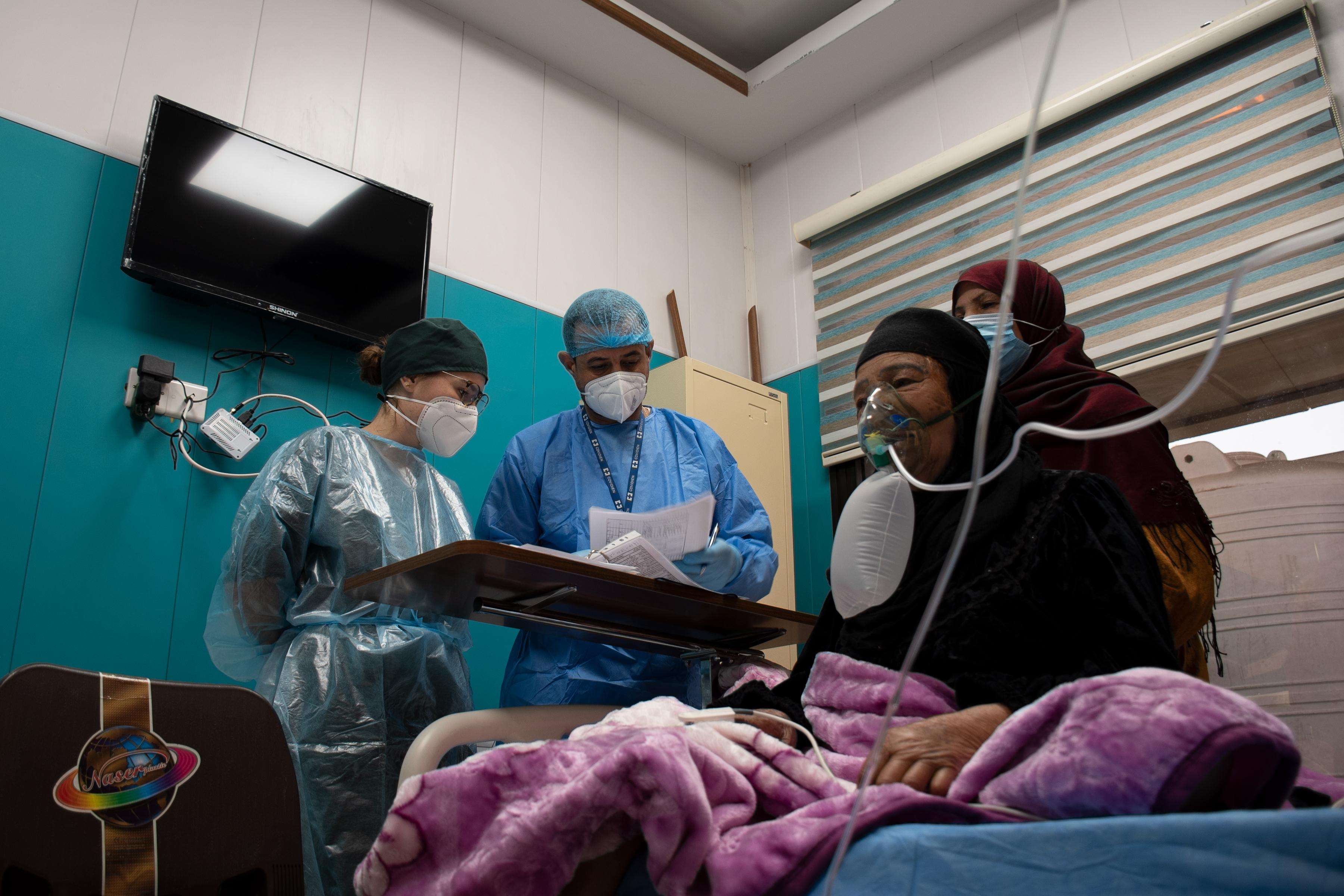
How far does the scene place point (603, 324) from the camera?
234 cm

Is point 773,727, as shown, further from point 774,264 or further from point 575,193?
point 774,264

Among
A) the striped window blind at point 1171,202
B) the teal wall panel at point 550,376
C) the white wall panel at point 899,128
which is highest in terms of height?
the white wall panel at point 899,128

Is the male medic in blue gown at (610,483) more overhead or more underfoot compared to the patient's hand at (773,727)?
more overhead

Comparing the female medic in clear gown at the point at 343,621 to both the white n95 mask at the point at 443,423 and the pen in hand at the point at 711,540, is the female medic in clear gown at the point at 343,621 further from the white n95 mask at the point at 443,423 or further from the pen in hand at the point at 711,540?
the pen in hand at the point at 711,540

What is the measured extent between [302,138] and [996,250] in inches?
97.9

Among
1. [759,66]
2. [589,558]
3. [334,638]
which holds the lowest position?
[334,638]

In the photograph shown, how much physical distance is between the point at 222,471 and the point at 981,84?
321cm

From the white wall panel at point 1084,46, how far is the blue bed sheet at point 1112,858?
3258mm

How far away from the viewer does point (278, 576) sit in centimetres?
201

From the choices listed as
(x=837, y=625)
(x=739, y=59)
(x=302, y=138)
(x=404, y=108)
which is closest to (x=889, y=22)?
(x=739, y=59)

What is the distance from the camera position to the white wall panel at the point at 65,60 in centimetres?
258

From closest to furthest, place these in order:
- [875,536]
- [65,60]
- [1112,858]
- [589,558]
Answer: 1. [1112,858]
2. [875,536]
3. [589,558]
4. [65,60]

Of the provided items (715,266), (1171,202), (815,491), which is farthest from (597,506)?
(715,266)

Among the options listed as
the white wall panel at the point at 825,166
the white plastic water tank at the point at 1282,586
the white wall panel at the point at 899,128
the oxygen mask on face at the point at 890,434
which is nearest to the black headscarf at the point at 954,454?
the oxygen mask on face at the point at 890,434
